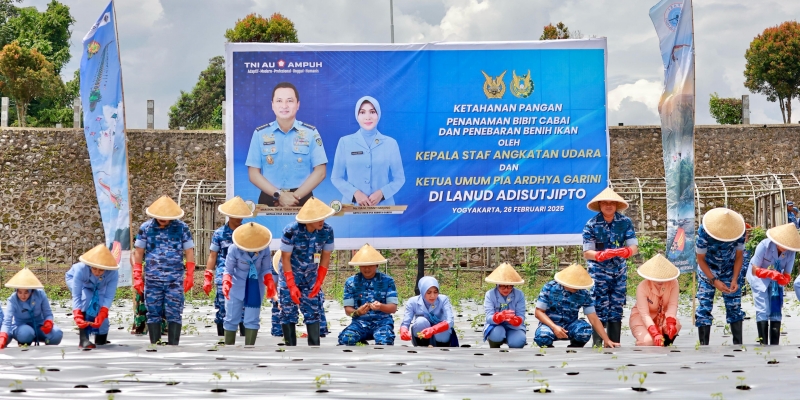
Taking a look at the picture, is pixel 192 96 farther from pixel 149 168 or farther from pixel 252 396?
pixel 252 396

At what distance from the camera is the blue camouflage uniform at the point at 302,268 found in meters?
7.75

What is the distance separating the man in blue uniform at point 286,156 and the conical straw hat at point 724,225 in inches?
247

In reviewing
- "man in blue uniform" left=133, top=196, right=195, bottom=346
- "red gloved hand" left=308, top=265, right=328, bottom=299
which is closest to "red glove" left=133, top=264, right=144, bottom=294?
"man in blue uniform" left=133, top=196, right=195, bottom=346

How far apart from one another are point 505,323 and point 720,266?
5.86ft

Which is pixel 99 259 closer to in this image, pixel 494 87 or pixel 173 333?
pixel 173 333

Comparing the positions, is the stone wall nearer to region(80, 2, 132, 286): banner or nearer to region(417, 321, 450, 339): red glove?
region(80, 2, 132, 286): banner

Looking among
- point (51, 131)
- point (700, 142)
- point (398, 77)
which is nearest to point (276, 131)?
point (398, 77)

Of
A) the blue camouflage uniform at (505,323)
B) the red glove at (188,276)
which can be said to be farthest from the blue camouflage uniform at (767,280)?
the red glove at (188,276)

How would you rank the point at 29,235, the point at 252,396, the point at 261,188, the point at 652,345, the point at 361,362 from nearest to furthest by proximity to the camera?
1. the point at 252,396
2. the point at 361,362
3. the point at 652,345
4. the point at 261,188
5. the point at 29,235

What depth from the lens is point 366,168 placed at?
12789mm

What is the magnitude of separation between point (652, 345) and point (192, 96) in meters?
28.3

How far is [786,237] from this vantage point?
753cm

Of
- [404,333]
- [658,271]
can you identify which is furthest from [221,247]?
[658,271]

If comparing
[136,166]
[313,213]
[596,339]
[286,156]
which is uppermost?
[136,166]
